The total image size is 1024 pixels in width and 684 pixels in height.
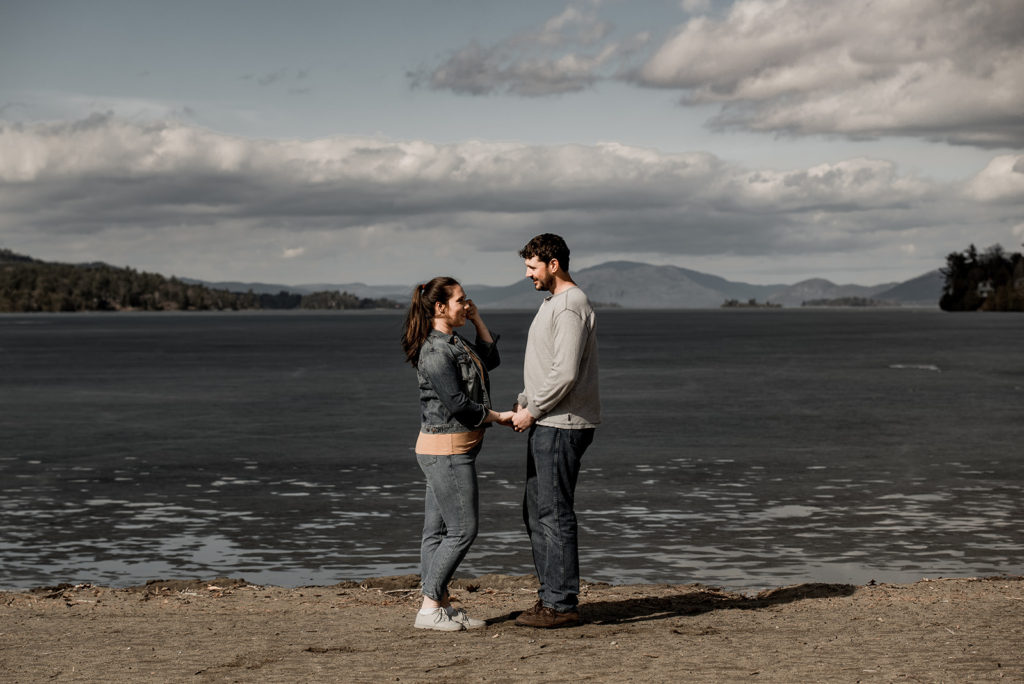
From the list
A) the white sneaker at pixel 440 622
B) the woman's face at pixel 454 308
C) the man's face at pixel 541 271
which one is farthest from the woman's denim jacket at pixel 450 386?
the white sneaker at pixel 440 622

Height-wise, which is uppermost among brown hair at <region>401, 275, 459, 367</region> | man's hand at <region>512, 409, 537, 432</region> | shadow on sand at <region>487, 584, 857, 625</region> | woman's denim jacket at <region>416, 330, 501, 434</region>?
brown hair at <region>401, 275, 459, 367</region>

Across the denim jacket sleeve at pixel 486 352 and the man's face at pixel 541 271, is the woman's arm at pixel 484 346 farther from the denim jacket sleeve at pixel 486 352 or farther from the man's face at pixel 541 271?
the man's face at pixel 541 271

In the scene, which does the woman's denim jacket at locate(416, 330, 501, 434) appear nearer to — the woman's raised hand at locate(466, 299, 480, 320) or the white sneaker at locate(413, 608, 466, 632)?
the woman's raised hand at locate(466, 299, 480, 320)

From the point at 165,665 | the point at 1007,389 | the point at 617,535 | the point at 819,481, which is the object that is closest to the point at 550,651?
the point at 165,665

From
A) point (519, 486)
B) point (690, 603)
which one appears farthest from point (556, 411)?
point (519, 486)

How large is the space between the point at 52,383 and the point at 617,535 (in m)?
44.9

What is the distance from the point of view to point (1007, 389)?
147 feet

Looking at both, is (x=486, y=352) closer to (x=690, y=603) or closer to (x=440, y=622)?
(x=440, y=622)

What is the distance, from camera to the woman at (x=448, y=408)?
803cm

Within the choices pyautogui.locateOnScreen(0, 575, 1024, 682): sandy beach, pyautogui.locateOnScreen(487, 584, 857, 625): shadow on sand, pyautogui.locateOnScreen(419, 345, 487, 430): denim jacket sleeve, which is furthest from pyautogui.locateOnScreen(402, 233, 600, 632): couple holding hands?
pyautogui.locateOnScreen(487, 584, 857, 625): shadow on sand

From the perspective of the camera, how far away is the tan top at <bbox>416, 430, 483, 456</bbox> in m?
8.17

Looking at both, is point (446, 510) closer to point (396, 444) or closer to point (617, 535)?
point (617, 535)

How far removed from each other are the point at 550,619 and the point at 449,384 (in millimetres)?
1942

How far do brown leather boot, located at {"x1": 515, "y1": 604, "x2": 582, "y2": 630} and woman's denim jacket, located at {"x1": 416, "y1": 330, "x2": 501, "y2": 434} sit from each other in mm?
1472
